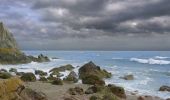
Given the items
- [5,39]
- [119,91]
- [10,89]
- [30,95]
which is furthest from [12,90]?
[5,39]

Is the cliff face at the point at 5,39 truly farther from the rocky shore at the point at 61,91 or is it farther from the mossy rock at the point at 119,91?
the mossy rock at the point at 119,91

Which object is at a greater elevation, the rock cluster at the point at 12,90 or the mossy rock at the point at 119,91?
the rock cluster at the point at 12,90

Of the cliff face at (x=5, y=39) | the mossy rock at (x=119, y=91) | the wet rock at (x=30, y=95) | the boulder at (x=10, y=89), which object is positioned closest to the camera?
the boulder at (x=10, y=89)

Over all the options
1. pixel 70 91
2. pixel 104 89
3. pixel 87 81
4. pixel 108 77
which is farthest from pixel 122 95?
pixel 108 77

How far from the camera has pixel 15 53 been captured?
74.5 meters

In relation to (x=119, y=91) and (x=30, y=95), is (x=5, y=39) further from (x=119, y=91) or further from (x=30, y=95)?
(x=30, y=95)

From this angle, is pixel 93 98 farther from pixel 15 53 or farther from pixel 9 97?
pixel 15 53

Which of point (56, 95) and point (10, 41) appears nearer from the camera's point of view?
point (56, 95)

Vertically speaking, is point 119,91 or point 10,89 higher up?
point 10,89

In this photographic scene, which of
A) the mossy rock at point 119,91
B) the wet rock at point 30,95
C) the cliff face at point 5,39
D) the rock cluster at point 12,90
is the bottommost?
the mossy rock at point 119,91

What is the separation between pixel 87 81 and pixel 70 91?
8171 millimetres

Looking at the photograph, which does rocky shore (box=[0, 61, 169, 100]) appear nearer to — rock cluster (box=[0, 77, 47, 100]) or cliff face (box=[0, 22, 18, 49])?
rock cluster (box=[0, 77, 47, 100])

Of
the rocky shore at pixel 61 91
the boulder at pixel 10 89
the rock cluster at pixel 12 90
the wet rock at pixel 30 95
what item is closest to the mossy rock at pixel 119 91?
the rocky shore at pixel 61 91

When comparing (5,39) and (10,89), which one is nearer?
(10,89)
